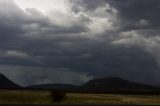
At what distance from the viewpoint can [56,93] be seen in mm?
116750
